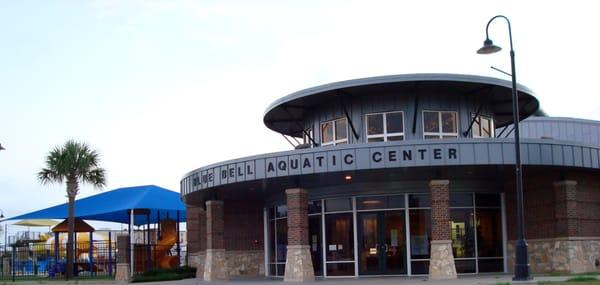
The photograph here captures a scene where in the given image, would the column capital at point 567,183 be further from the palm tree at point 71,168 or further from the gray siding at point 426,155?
the palm tree at point 71,168

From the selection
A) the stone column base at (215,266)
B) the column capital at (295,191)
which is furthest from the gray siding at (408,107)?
the stone column base at (215,266)

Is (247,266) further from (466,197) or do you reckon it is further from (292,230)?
(466,197)

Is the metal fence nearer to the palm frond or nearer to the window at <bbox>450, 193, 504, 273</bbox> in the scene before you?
the palm frond

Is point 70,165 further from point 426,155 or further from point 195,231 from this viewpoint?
point 426,155

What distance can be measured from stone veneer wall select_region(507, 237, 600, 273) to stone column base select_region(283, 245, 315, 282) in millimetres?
8475

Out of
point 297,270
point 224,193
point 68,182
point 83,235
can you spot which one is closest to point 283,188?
point 224,193

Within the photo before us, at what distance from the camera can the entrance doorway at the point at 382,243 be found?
28.7 meters

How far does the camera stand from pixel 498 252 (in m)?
30.0

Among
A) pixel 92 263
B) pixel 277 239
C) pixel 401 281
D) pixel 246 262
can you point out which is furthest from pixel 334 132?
pixel 92 263

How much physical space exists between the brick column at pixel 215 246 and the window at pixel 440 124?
939cm

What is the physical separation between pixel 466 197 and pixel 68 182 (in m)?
20.4

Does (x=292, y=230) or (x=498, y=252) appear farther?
(x=498, y=252)

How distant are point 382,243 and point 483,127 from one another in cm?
663

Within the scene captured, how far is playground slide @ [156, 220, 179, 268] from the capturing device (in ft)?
141
